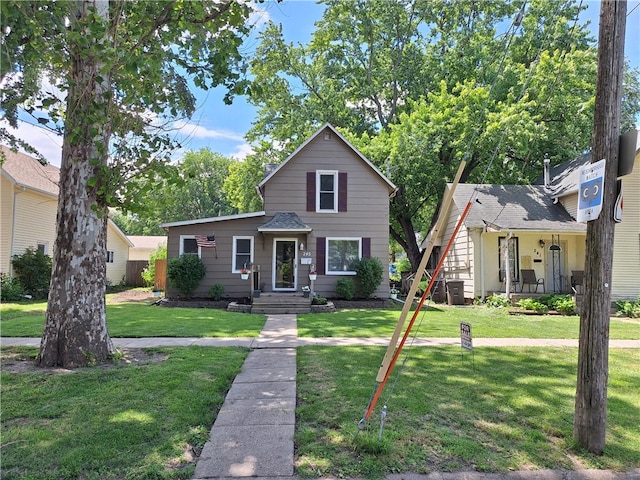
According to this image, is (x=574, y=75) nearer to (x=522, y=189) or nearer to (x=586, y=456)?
(x=522, y=189)

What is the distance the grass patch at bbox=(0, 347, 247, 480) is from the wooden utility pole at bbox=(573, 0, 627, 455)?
3.30 meters

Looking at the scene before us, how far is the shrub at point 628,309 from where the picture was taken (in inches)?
534

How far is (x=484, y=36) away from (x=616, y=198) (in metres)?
23.5

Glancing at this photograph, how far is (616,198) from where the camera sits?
11.2ft

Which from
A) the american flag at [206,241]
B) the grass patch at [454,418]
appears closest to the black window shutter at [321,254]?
the american flag at [206,241]

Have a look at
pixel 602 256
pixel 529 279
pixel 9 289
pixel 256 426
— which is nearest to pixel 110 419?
pixel 256 426

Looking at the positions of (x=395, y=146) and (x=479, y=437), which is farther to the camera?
(x=395, y=146)

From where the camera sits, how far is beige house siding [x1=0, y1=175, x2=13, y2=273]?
16.4 meters

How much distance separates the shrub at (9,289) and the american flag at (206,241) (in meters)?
7.34

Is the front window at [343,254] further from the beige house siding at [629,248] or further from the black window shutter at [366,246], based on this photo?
the beige house siding at [629,248]

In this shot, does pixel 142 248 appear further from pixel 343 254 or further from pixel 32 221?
Result: pixel 343 254

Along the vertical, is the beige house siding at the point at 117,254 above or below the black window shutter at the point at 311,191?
below

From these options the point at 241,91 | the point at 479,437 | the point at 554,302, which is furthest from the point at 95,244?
the point at 554,302

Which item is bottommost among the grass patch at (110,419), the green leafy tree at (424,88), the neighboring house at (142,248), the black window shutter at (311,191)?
the grass patch at (110,419)
